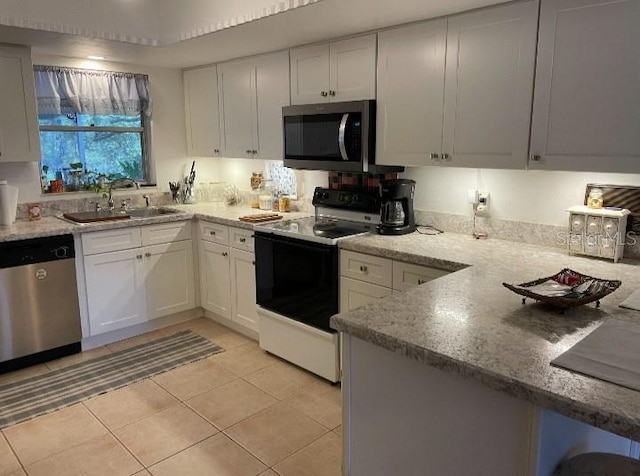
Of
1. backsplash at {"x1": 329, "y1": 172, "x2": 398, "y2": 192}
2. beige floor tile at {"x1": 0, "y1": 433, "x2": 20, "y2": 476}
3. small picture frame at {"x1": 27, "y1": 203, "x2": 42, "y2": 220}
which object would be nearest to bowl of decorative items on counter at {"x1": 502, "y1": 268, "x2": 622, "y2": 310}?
backsplash at {"x1": 329, "y1": 172, "x2": 398, "y2": 192}

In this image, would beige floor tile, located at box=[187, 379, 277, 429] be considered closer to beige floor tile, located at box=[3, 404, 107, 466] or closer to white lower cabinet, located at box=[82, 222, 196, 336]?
beige floor tile, located at box=[3, 404, 107, 466]

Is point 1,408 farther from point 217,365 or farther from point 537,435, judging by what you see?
point 537,435

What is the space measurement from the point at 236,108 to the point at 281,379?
7.07ft

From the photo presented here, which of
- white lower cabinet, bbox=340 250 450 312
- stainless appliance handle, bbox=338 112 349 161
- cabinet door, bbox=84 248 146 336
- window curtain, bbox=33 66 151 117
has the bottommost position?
cabinet door, bbox=84 248 146 336

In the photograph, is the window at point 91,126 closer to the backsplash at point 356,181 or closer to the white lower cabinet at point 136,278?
the white lower cabinet at point 136,278

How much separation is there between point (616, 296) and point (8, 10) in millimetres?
3352

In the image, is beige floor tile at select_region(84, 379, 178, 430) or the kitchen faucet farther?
the kitchen faucet

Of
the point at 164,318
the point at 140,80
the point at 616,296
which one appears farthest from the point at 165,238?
the point at 616,296

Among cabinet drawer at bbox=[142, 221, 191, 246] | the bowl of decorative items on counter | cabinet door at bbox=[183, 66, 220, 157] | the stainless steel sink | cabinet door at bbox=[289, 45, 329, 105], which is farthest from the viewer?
cabinet door at bbox=[183, 66, 220, 157]

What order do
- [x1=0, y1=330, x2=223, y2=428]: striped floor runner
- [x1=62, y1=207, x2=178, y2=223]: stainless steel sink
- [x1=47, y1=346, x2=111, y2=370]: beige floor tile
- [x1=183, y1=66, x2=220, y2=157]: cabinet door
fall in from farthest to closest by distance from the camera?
→ 1. [x1=183, y1=66, x2=220, y2=157]: cabinet door
2. [x1=62, y1=207, x2=178, y2=223]: stainless steel sink
3. [x1=47, y1=346, x2=111, y2=370]: beige floor tile
4. [x1=0, y1=330, x2=223, y2=428]: striped floor runner

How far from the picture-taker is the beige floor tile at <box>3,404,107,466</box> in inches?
97.4

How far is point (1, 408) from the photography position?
9.39ft

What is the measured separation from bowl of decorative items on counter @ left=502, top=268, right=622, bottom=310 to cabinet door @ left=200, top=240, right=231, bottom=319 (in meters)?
2.49

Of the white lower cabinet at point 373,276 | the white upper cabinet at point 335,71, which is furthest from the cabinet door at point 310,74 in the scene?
the white lower cabinet at point 373,276
